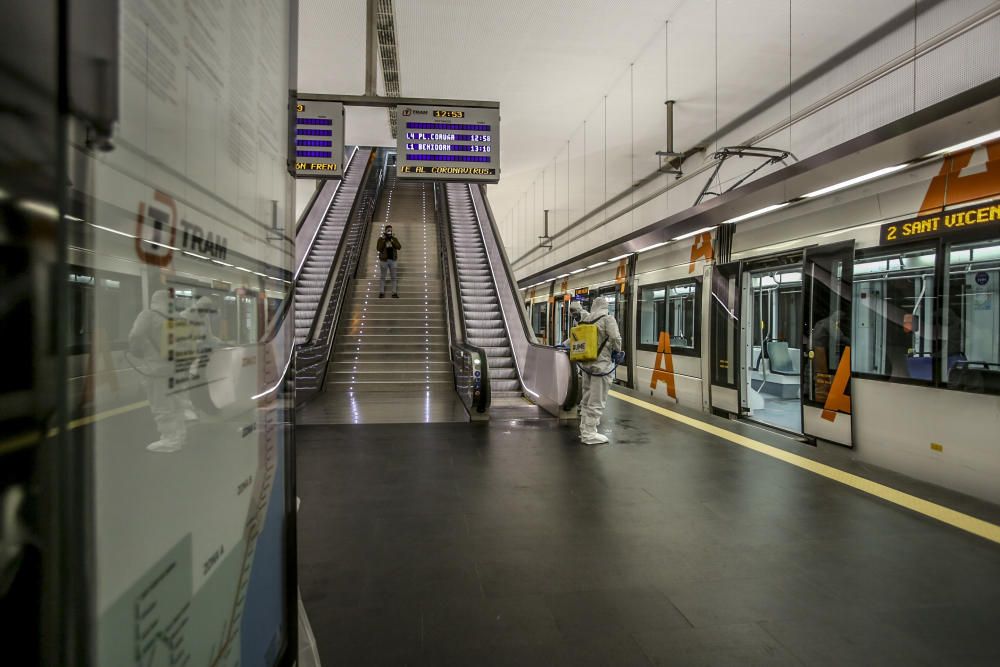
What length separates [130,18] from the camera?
24.7 inches

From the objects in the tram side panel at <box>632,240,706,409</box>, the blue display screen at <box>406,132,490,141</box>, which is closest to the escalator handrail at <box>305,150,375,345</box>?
the blue display screen at <box>406,132,490,141</box>

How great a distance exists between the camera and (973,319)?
392cm

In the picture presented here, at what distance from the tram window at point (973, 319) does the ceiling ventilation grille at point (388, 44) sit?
6152mm

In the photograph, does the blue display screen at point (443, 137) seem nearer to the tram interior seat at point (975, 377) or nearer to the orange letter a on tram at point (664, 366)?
the orange letter a on tram at point (664, 366)

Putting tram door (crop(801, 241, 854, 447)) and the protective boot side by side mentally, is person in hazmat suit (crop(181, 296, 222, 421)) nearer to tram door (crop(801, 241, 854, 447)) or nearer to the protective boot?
the protective boot

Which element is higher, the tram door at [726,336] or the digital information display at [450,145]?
the digital information display at [450,145]

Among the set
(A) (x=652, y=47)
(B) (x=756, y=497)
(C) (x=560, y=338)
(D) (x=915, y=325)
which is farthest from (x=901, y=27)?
(C) (x=560, y=338)

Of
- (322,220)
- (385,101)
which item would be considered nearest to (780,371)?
(385,101)

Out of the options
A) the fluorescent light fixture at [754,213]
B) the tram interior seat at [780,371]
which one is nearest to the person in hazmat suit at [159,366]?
the fluorescent light fixture at [754,213]

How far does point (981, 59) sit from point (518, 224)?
53.2 ft

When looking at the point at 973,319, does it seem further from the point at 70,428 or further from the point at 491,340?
the point at 491,340

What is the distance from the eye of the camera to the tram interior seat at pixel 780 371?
27.0 feet

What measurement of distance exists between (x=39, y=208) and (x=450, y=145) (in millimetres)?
6443

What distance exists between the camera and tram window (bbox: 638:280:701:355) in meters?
7.90
